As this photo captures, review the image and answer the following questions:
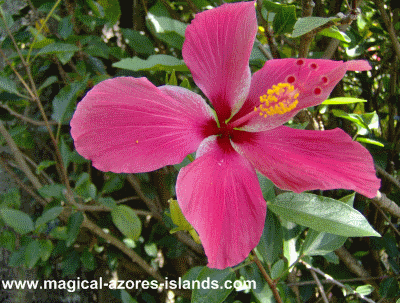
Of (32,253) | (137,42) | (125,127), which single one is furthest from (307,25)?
(32,253)

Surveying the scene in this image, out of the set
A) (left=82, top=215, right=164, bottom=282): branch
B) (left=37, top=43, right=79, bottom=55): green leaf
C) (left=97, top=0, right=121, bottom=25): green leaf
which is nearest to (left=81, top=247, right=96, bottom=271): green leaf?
(left=82, top=215, right=164, bottom=282): branch

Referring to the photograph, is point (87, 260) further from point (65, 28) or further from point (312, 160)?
point (312, 160)

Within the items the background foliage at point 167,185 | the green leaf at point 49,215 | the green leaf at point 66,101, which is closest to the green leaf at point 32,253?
the background foliage at point 167,185

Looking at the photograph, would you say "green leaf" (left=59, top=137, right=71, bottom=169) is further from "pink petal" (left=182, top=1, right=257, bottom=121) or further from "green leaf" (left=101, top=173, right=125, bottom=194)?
"pink petal" (left=182, top=1, right=257, bottom=121)

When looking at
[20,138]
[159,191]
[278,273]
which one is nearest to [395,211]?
[278,273]

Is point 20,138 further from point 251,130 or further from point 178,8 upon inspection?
point 251,130

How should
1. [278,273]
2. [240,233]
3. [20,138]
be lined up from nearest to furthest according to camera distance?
[240,233] → [278,273] → [20,138]
